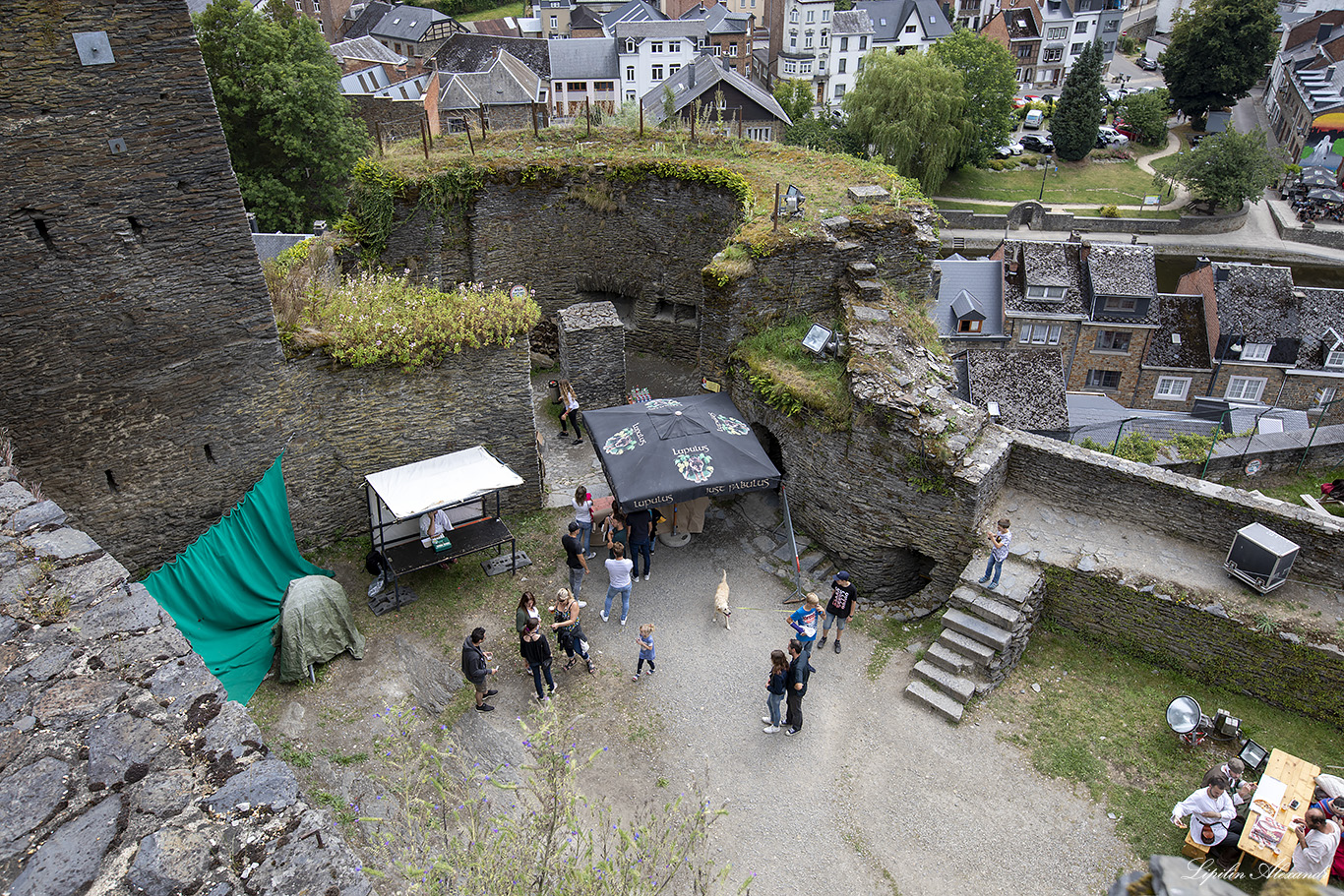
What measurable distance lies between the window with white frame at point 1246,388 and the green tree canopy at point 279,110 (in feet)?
116

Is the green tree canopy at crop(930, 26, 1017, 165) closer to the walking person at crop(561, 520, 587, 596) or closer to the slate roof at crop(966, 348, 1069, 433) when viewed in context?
the slate roof at crop(966, 348, 1069, 433)

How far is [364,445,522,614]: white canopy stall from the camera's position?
1147 cm

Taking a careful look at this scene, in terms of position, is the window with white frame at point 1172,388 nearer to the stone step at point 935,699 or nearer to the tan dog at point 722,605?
the stone step at point 935,699

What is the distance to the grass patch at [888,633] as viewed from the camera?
37.4 ft

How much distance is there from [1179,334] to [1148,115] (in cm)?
3635

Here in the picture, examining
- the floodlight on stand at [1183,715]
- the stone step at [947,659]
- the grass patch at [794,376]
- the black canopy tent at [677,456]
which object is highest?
the grass patch at [794,376]

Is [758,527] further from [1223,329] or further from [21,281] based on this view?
[1223,329]

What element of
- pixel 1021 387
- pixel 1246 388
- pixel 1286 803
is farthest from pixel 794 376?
pixel 1246 388

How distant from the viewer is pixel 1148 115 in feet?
209

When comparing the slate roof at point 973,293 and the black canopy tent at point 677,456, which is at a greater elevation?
the black canopy tent at point 677,456

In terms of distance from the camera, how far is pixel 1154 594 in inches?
428

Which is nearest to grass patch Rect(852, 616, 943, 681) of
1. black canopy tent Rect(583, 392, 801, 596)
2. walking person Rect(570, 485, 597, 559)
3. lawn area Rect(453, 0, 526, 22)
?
black canopy tent Rect(583, 392, 801, 596)

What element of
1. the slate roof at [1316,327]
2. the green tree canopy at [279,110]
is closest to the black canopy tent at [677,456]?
the green tree canopy at [279,110]

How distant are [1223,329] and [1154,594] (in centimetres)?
2935
